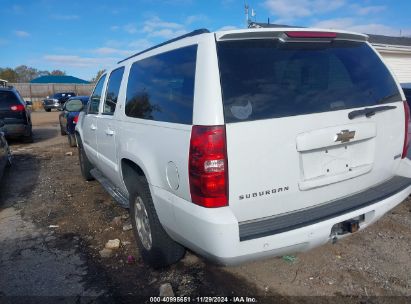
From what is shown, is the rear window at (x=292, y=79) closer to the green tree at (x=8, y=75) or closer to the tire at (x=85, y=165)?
the tire at (x=85, y=165)

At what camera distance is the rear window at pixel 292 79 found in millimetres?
2404

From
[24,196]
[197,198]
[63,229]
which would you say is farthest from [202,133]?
[24,196]

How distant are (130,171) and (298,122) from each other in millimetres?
Result: 1856

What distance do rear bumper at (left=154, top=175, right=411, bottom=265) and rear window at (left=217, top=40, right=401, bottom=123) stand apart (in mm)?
667

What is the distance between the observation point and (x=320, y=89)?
8.82ft

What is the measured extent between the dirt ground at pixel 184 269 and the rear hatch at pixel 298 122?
87cm

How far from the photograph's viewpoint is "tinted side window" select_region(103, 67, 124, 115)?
4.18 metres

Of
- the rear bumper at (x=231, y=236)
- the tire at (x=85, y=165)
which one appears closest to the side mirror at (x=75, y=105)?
the tire at (x=85, y=165)

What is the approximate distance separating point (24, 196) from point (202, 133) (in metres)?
5.09

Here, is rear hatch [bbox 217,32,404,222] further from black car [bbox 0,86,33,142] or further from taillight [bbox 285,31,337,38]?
black car [bbox 0,86,33,142]

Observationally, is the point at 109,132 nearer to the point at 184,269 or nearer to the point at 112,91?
the point at 112,91

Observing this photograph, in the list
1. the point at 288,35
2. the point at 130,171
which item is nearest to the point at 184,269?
the point at 130,171

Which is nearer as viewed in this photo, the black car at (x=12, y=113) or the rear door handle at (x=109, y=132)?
the rear door handle at (x=109, y=132)

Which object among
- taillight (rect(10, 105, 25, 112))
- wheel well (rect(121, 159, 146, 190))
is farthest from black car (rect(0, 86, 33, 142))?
wheel well (rect(121, 159, 146, 190))
